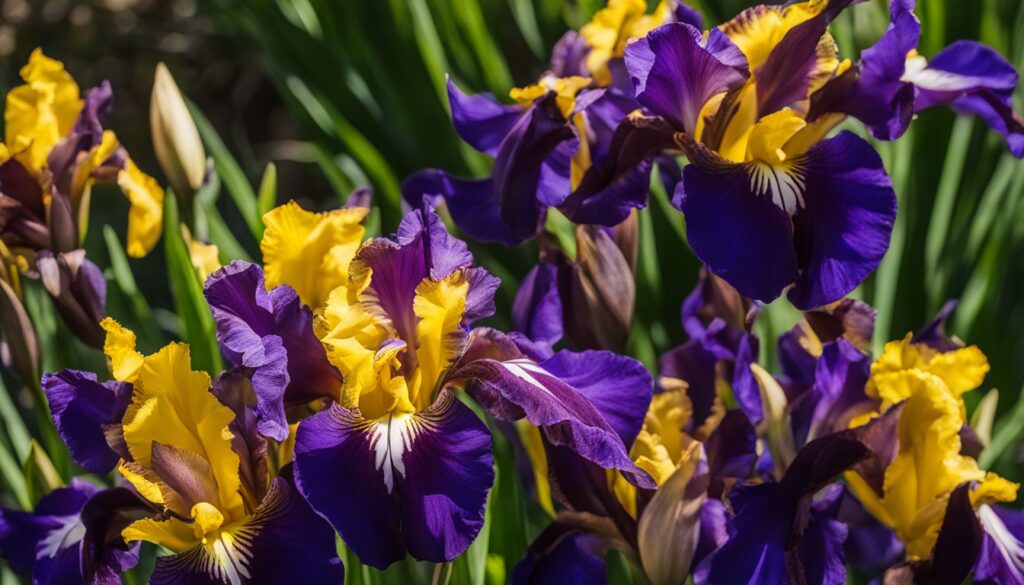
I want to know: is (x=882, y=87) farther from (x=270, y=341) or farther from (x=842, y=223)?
(x=270, y=341)

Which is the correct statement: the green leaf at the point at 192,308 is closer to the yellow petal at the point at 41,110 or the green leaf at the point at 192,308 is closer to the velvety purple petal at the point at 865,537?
the yellow petal at the point at 41,110

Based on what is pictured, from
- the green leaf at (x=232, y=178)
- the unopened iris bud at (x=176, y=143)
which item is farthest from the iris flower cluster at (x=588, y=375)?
the green leaf at (x=232, y=178)

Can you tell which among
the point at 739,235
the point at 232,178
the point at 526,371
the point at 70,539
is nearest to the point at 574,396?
the point at 526,371

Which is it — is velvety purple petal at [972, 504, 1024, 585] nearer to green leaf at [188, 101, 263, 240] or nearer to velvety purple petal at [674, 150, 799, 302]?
velvety purple petal at [674, 150, 799, 302]

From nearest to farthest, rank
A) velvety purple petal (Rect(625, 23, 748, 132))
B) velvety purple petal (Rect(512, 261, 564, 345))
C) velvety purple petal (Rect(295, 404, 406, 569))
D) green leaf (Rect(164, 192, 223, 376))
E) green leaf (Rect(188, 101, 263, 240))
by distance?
A: 1. velvety purple petal (Rect(295, 404, 406, 569))
2. velvety purple petal (Rect(625, 23, 748, 132))
3. velvety purple petal (Rect(512, 261, 564, 345))
4. green leaf (Rect(164, 192, 223, 376))
5. green leaf (Rect(188, 101, 263, 240))

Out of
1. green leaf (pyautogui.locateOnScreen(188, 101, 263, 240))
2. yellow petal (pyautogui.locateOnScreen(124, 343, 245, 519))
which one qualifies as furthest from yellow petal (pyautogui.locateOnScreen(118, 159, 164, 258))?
yellow petal (pyautogui.locateOnScreen(124, 343, 245, 519))

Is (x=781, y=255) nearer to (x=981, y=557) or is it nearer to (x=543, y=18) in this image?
(x=981, y=557)
